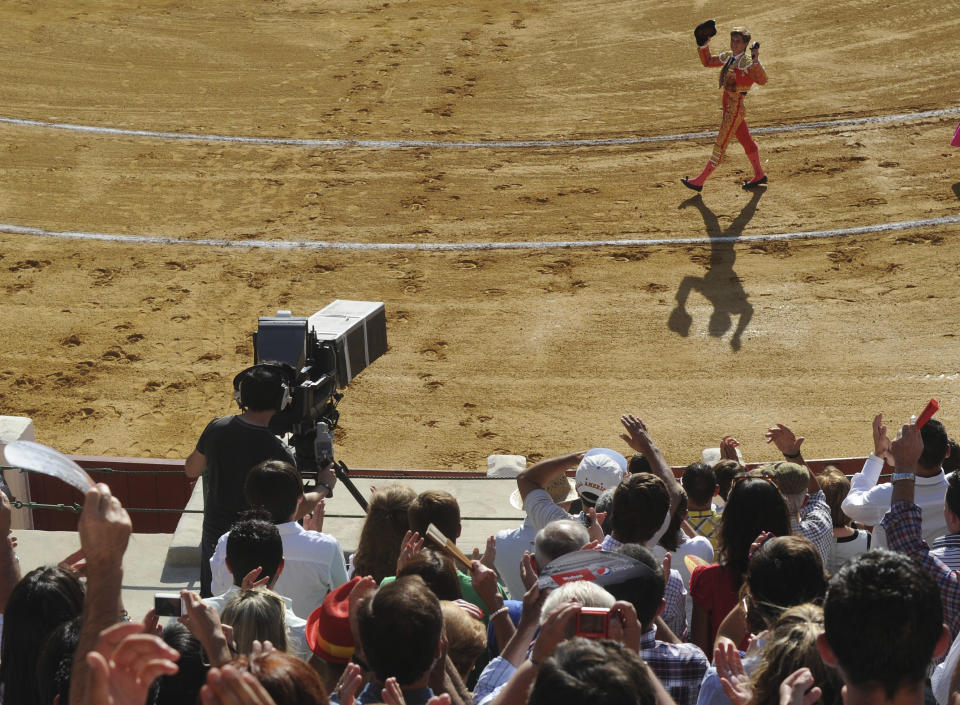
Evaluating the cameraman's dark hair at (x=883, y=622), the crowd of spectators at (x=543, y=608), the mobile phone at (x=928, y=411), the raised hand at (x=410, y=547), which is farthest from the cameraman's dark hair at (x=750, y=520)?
the cameraman's dark hair at (x=883, y=622)

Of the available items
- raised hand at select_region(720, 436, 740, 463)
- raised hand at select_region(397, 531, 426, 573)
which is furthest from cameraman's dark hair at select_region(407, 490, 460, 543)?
raised hand at select_region(720, 436, 740, 463)

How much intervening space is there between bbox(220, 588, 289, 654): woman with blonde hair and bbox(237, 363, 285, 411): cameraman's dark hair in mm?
2195

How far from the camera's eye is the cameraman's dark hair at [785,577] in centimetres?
416

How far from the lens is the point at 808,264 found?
13922 millimetres

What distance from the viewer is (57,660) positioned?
3.63 metres

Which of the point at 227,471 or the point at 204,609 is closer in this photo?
the point at 204,609

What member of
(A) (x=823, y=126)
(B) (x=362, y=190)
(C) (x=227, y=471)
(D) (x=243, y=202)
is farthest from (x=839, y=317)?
(C) (x=227, y=471)

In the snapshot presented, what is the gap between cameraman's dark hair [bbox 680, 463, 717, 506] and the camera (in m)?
6.03

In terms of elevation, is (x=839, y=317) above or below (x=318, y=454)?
below

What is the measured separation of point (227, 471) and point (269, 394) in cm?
44

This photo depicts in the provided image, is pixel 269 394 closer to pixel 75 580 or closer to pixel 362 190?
pixel 75 580

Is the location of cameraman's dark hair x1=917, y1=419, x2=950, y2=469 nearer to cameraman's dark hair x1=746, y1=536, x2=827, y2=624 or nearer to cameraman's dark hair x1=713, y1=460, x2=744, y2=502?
cameraman's dark hair x1=713, y1=460, x2=744, y2=502

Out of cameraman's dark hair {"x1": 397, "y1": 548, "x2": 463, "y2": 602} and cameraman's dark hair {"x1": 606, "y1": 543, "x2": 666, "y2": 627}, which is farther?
cameraman's dark hair {"x1": 397, "y1": 548, "x2": 463, "y2": 602}

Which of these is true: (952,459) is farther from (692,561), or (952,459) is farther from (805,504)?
(692,561)
